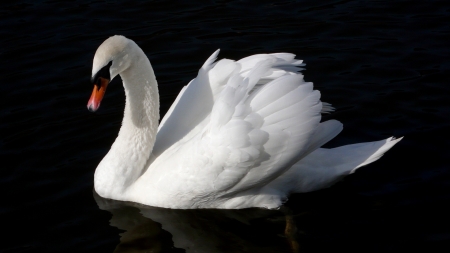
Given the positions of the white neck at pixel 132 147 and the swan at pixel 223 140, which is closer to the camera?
the swan at pixel 223 140

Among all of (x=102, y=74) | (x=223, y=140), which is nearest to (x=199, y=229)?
(x=223, y=140)

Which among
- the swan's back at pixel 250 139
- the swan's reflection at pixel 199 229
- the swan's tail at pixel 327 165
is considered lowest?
the swan's reflection at pixel 199 229

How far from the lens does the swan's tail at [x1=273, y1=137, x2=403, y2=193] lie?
727 cm

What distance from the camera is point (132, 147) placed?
755 centimetres

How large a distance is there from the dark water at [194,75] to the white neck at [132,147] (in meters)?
0.21

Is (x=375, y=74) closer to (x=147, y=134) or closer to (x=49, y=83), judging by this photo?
(x=147, y=134)

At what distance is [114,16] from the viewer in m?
11.7

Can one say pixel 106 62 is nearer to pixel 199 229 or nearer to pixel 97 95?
pixel 97 95

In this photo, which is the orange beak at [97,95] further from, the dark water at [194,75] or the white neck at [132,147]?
the dark water at [194,75]

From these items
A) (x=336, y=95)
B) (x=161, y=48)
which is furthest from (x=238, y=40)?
(x=336, y=95)

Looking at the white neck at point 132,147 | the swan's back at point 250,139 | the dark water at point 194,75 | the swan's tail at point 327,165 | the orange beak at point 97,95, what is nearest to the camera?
the swan's back at point 250,139

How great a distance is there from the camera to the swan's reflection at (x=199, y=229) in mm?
6836

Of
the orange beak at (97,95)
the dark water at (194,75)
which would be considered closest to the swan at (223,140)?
the orange beak at (97,95)

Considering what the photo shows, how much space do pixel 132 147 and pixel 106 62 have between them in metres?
1.14
